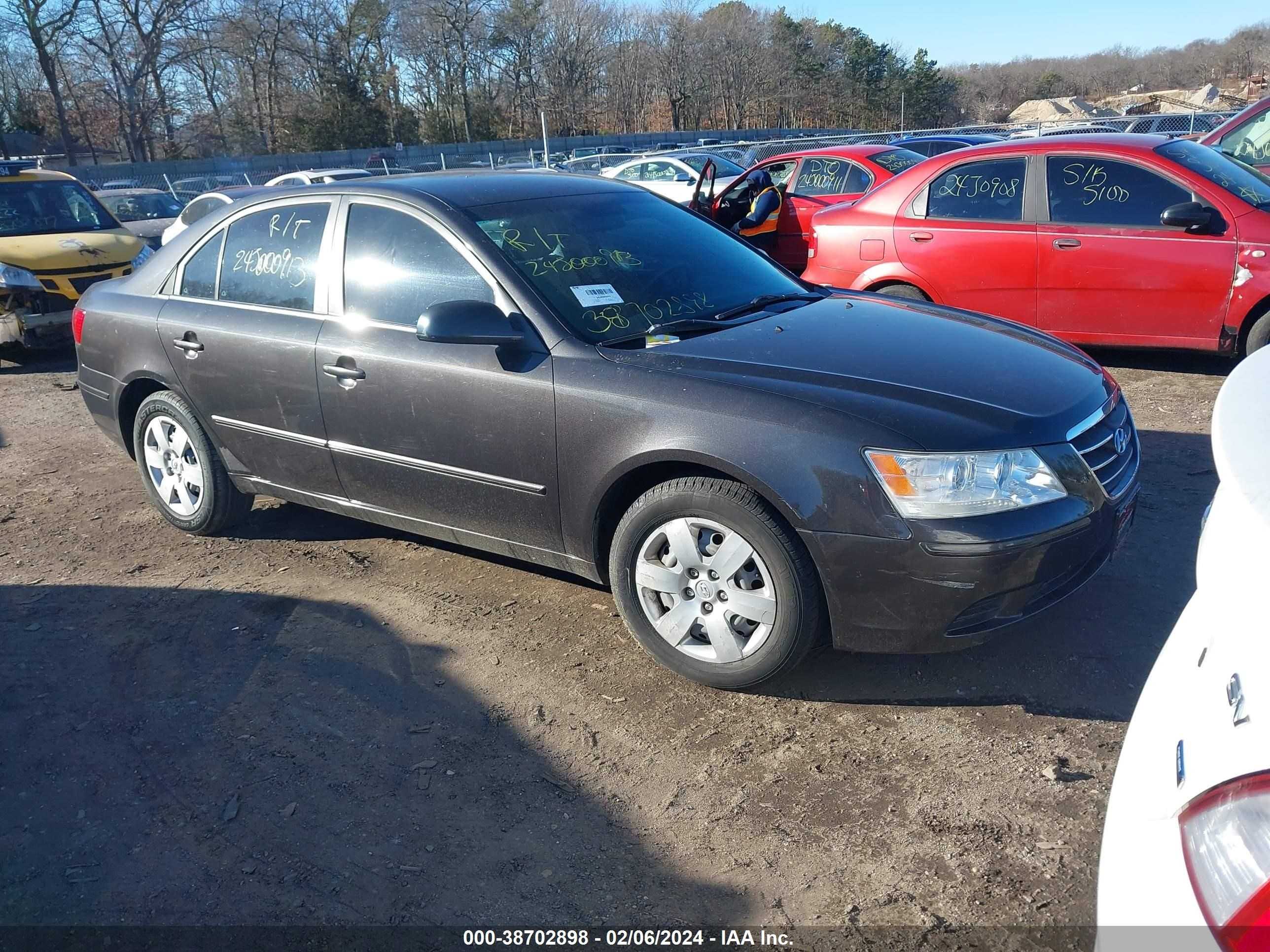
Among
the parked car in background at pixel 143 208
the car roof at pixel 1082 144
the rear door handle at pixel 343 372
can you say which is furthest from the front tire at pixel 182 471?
the parked car in background at pixel 143 208

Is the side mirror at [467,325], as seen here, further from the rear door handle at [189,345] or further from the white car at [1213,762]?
the white car at [1213,762]

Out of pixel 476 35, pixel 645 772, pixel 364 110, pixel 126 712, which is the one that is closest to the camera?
pixel 645 772

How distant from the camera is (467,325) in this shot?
11.4ft

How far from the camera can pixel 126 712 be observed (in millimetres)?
3514

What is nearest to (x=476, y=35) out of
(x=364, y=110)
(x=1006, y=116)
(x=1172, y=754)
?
(x=364, y=110)

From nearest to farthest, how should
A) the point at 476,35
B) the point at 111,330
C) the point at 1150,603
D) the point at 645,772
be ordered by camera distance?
the point at 645,772, the point at 1150,603, the point at 111,330, the point at 476,35

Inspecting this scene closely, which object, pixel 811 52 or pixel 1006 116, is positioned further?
pixel 811 52

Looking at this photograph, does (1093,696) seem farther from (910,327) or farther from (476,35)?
(476,35)

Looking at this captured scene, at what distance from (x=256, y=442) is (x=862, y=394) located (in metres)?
2.81

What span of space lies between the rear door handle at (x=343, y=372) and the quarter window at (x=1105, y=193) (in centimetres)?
491

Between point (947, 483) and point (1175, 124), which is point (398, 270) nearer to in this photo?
point (947, 483)

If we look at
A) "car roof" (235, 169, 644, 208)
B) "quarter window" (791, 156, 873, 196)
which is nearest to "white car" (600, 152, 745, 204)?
"quarter window" (791, 156, 873, 196)

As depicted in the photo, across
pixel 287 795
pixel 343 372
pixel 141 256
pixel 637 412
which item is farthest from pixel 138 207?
pixel 287 795

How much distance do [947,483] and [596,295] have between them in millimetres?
1553
